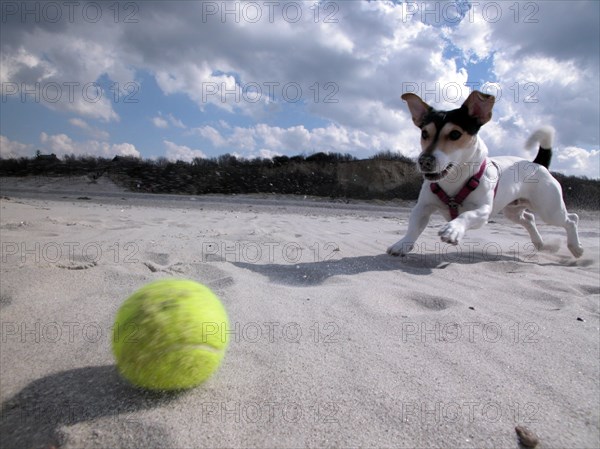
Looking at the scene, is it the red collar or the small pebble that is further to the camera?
the red collar

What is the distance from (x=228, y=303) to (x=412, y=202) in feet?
68.2

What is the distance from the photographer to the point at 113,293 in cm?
284

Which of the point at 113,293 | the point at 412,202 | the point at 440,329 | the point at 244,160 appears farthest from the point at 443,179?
the point at 244,160

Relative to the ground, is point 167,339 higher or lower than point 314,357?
higher

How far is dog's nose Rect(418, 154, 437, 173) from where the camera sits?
3998mm

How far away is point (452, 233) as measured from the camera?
375cm

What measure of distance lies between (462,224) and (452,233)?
352 millimetres

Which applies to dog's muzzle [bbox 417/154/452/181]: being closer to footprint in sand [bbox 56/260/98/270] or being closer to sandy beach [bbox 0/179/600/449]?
sandy beach [bbox 0/179/600/449]

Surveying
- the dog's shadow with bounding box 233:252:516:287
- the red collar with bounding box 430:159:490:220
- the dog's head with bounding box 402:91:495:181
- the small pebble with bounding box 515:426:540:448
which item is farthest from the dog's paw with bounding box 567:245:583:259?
the small pebble with bounding box 515:426:540:448

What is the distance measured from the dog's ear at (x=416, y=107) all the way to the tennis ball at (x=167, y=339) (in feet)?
11.6

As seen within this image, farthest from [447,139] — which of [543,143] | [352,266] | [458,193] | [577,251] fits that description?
[577,251]

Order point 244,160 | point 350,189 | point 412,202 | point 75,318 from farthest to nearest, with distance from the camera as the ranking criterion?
point 244,160
point 350,189
point 412,202
point 75,318

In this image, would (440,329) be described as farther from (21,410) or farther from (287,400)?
(21,410)

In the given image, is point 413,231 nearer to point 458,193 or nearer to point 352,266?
point 458,193
